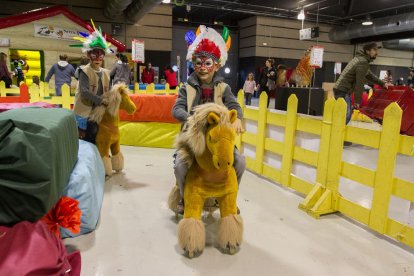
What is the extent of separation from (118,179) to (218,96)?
68.9 inches

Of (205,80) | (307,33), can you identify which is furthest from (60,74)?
(205,80)

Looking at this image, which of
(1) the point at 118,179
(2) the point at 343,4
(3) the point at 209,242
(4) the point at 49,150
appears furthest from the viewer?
(2) the point at 343,4

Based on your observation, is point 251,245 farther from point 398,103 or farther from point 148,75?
point 148,75

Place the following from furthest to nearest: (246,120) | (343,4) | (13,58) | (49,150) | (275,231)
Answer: (343,4) → (13,58) → (246,120) → (275,231) → (49,150)

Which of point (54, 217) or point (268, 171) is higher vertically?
point (54, 217)

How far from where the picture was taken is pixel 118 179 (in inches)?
148

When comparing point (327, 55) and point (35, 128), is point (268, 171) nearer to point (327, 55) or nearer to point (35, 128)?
point (35, 128)

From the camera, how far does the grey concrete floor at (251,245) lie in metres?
2.08

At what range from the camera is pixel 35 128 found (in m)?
1.41

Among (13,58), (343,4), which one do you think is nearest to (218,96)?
(13,58)

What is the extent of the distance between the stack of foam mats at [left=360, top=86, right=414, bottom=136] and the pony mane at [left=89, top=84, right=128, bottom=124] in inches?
151

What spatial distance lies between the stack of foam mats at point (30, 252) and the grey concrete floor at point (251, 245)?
0.79 metres

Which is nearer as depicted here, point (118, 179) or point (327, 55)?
point (118, 179)

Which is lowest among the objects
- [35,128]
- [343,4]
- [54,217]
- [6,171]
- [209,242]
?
[209,242]
